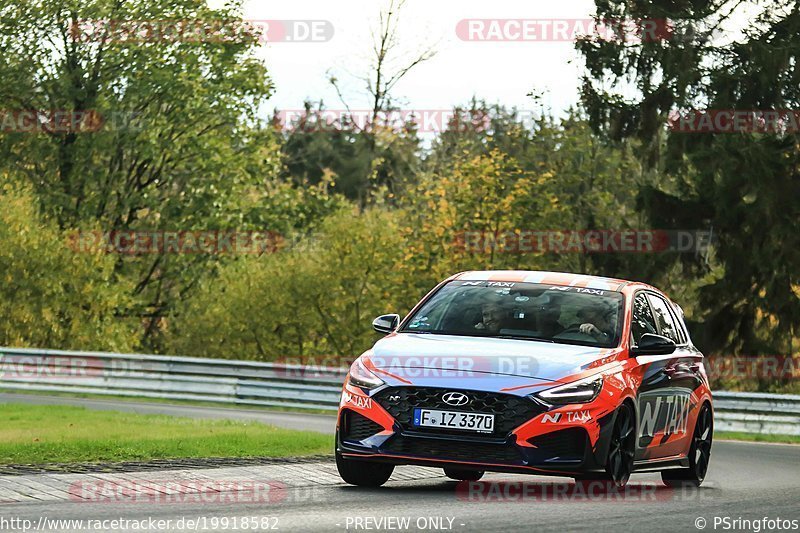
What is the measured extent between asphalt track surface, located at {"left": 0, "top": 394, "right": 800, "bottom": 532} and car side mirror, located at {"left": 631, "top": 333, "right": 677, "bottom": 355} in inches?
44.5

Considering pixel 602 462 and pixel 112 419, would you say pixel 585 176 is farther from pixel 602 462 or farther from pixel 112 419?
pixel 602 462

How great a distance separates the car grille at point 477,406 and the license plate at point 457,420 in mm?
28

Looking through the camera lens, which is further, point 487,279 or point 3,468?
point 487,279

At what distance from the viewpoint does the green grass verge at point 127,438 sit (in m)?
13.4

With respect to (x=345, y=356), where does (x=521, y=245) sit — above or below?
above

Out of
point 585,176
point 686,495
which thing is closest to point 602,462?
point 686,495

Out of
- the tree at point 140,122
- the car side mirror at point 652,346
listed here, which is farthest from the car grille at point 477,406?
the tree at point 140,122

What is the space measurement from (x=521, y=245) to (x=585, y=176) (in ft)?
18.6

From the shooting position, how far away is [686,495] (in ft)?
39.3

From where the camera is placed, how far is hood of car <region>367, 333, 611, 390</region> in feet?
34.4

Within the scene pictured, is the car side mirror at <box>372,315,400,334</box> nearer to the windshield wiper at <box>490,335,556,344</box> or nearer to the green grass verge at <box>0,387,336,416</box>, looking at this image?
the windshield wiper at <box>490,335,556,344</box>

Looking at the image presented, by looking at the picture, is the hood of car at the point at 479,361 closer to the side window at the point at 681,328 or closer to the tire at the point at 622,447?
the tire at the point at 622,447

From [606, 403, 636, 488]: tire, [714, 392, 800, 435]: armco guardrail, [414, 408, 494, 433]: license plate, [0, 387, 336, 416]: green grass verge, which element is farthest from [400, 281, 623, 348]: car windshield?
[0, 387, 336, 416]: green grass verge

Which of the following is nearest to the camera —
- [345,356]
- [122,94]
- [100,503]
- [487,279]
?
[100,503]
